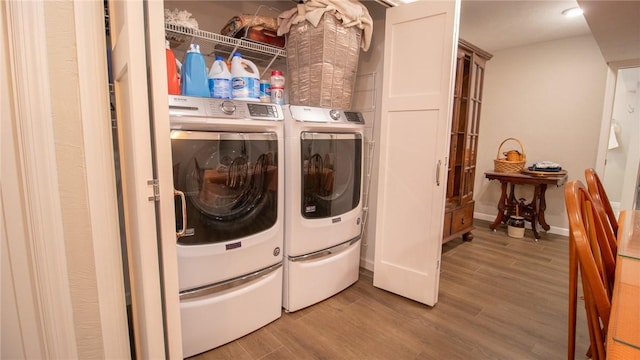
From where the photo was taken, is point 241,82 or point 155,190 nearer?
point 155,190

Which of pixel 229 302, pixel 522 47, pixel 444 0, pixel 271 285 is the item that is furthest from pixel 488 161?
pixel 229 302

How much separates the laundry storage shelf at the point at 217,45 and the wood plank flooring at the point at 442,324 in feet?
5.30

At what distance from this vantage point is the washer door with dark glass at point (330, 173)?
183cm

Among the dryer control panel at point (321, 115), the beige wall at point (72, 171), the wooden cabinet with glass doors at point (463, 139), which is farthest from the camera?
the wooden cabinet with glass doors at point (463, 139)

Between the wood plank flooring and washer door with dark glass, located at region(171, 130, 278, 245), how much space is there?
0.63 m

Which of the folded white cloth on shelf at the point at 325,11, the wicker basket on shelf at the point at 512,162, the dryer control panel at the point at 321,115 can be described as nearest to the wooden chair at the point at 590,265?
the dryer control panel at the point at 321,115

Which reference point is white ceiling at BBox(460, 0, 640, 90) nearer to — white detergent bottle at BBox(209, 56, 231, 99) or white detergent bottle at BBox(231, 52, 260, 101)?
white detergent bottle at BBox(231, 52, 260, 101)

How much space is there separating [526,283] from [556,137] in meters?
2.17

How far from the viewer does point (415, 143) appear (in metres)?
1.99

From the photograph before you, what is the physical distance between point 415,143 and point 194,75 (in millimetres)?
1348

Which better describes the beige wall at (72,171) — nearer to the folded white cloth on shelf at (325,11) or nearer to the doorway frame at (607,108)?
Result: the folded white cloth on shelf at (325,11)

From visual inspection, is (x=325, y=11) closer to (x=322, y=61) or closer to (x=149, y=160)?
(x=322, y=61)

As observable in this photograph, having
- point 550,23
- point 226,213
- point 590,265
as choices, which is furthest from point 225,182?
point 550,23

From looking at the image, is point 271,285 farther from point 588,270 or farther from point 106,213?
point 588,270
